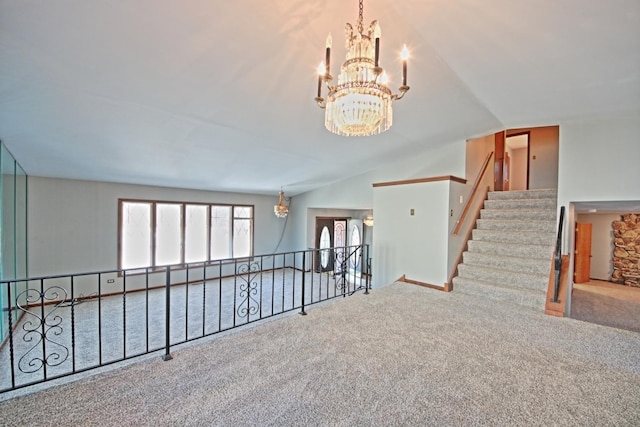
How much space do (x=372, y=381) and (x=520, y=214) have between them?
4.50 m

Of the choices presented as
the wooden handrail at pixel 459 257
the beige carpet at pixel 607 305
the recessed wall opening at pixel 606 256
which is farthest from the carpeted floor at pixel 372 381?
the recessed wall opening at pixel 606 256

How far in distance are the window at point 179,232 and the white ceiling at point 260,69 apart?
8.06ft

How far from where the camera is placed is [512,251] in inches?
178

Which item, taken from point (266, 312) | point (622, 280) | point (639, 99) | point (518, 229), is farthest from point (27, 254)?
point (622, 280)

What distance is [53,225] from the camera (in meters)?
5.46

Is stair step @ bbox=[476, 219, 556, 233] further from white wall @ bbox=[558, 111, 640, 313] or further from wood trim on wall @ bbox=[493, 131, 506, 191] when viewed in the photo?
wood trim on wall @ bbox=[493, 131, 506, 191]

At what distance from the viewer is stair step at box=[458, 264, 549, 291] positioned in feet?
12.9

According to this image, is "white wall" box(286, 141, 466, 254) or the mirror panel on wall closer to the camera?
the mirror panel on wall

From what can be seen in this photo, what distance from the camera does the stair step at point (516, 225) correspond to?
4.57 metres

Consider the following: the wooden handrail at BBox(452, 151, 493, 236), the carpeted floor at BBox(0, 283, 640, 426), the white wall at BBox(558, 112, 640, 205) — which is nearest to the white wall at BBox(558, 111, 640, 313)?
the white wall at BBox(558, 112, 640, 205)

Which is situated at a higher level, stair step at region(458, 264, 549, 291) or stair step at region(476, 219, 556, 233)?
stair step at region(476, 219, 556, 233)

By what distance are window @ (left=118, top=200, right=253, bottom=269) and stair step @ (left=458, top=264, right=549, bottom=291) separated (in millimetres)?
5967

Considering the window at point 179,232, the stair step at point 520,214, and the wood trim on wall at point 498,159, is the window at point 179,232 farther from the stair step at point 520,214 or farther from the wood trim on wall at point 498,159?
the wood trim on wall at point 498,159

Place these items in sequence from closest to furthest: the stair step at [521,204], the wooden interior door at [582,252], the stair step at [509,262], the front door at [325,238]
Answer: the stair step at [509,262] → the stair step at [521,204] → the wooden interior door at [582,252] → the front door at [325,238]
